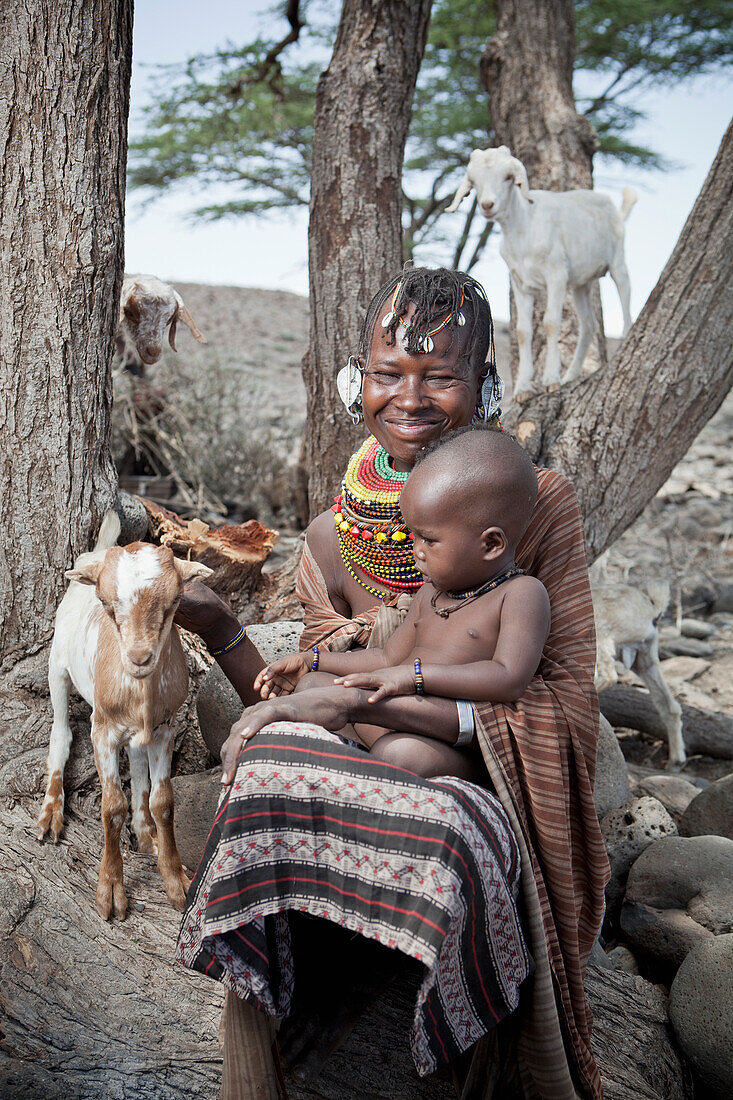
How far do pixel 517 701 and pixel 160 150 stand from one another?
11.5 metres

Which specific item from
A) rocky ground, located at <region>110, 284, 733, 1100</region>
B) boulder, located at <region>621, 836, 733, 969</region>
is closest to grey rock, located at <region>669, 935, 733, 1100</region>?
rocky ground, located at <region>110, 284, 733, 1100</region>

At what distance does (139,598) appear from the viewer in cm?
238

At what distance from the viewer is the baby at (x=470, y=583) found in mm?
2143

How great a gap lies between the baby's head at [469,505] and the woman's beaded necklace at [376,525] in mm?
353

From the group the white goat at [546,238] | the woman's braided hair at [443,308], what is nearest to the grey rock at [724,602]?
the white goat at [546,238]

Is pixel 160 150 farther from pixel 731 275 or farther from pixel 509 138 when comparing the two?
pixel 731 275

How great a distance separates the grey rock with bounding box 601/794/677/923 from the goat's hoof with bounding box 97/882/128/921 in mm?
2126

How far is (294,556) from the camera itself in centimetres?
475

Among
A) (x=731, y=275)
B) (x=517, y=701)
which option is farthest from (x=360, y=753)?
(x=731, y=275)

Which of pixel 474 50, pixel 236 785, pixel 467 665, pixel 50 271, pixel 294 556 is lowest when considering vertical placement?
pixel 294 556

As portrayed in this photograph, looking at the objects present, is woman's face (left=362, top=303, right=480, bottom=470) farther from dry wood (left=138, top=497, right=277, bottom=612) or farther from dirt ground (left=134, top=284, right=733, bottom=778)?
dirt ground (left=134, top=284, right=733, bottom=778)

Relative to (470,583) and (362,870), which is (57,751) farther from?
(470,583)

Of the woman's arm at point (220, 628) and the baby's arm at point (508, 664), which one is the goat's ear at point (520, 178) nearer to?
the woman's arm at point (220, 628)

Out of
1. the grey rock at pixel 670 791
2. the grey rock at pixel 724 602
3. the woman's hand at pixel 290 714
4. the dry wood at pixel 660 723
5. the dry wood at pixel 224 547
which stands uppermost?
the woman's hand at pixel 290 714
